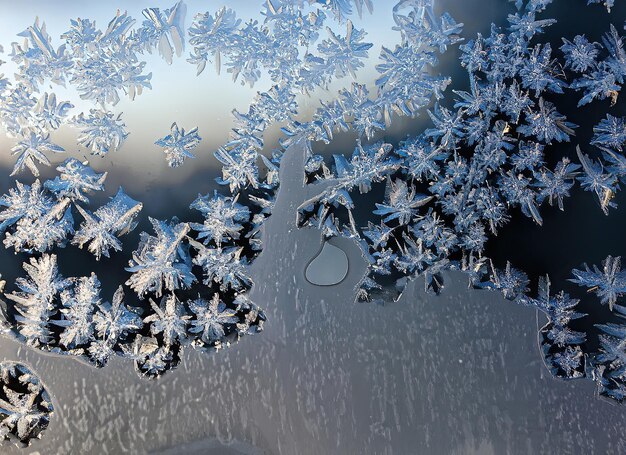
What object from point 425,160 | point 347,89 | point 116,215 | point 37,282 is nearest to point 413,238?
point 425,160

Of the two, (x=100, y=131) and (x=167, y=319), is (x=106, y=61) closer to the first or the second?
(x=100, y=131)

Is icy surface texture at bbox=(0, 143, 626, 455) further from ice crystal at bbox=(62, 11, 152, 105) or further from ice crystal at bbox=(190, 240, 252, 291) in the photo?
ice crystal at bbox=(62, 11, 152, 105)

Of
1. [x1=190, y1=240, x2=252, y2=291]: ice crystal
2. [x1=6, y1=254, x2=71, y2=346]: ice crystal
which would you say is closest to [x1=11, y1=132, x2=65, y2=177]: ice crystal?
[x1=6, y1=254, x2=71, y2=346]: ice crystal

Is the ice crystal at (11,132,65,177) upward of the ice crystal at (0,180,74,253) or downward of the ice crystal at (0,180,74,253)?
upward

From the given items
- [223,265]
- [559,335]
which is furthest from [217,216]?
[559,335]

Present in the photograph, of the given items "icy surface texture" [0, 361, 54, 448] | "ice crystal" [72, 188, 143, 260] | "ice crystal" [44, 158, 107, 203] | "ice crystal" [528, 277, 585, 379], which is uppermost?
"ice crystal" [44, 158, 107, 203]

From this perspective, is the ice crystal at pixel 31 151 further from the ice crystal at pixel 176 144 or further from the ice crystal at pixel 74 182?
the ice crystal at pixel 176 144

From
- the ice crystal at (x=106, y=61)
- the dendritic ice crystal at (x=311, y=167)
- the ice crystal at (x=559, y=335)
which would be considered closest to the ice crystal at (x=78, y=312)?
the dendritic ice crystal at (x=311, y=167)
